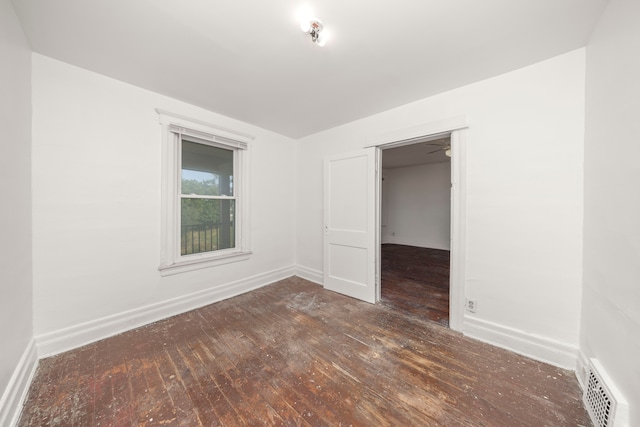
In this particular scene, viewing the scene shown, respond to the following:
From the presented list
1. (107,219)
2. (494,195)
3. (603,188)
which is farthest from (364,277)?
(107,219)

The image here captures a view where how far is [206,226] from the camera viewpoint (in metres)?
2.89

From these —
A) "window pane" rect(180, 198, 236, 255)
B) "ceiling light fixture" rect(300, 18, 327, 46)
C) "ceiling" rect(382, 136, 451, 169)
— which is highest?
"ceiling" rect(382, 136, 451, 169)

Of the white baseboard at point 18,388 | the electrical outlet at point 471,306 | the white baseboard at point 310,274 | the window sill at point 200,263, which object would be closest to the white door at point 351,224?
the white baseboard at point 310,274

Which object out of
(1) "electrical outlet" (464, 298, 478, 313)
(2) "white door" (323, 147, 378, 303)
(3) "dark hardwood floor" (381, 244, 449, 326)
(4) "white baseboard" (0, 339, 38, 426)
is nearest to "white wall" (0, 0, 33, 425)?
(4) "white baseboard" (0, 339, 38, 426)

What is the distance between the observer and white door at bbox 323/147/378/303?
2812 millimetres

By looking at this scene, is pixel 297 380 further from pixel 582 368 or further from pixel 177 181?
pixel 177 181

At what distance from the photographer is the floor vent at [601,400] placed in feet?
3.54

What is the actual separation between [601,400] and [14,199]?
3.83 meters

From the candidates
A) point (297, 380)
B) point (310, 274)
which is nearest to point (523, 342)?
point (297, 380)

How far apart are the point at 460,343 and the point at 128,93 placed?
4015 millimetres

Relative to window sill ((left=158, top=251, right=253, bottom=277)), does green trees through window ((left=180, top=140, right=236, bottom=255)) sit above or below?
above

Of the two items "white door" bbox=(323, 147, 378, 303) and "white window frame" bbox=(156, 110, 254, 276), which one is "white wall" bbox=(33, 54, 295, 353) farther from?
"white door" bbox=(323, 147, 378, 303)

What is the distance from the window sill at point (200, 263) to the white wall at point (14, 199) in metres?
0.92

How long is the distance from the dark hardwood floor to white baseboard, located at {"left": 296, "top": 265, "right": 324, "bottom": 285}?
987mm
